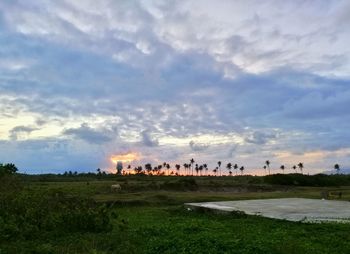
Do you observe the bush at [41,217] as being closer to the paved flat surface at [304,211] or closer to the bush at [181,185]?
the paved flat surface at [304,211]

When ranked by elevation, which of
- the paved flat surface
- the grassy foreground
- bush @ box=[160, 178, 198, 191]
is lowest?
the grassy foreground

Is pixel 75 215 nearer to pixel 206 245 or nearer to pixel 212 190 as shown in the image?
pixel 206 245

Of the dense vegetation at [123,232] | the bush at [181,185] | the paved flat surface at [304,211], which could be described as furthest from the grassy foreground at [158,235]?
the bush at [181,185]

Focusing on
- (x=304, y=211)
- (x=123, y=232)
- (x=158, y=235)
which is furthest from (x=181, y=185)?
(x=158, y=235)

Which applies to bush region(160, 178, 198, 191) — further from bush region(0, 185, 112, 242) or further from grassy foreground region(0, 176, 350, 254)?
bush region(0, 185, 112, 242)

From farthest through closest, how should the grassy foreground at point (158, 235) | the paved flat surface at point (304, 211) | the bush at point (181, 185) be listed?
the bush at point (181, 185)
the paved flat surface at point (304, 211)
the grassy foreground at point (158, 235)

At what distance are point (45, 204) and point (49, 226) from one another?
7.09 ft

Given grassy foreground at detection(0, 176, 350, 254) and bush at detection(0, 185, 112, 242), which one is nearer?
grassy foreground at detection(0, 176, 350, 254)

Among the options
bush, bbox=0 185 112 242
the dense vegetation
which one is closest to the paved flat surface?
the dense vegetation

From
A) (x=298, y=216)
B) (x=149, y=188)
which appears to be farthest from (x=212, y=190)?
(x=298, y=216)

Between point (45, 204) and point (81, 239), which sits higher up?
point (45, 204)

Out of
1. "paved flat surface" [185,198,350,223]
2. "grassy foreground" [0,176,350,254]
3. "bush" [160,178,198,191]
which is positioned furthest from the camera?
"bush" [160,178,198,191]

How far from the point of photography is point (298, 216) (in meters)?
20.0

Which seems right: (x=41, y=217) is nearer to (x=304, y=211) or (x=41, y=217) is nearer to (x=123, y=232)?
(x=123, y=232)
